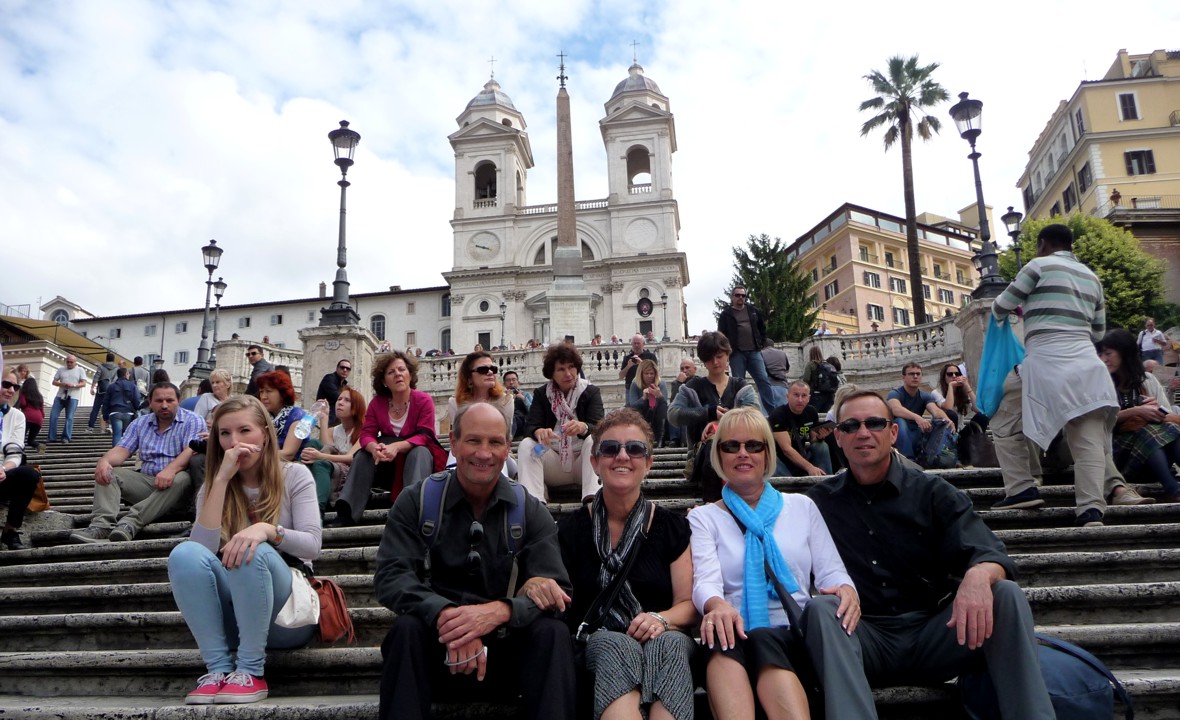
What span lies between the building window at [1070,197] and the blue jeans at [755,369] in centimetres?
4321

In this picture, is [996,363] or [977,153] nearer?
[996,363]

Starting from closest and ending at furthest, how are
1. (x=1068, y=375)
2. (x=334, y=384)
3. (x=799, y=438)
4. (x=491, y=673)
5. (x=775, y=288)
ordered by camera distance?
(x=491, y=673) < (x=1068, y=375) < (x=799, y=438) < (x=334, y=384) < (x=775, y=288)

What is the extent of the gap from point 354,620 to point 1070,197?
51.0 m

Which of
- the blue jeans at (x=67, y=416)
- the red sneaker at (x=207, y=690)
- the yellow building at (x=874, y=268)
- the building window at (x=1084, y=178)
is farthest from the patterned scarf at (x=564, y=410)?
the yellow building at (x=874, y=268)

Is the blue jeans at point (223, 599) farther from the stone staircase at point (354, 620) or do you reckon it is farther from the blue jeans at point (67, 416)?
the blue jeans at point (67, 416)

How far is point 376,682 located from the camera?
3.62 meters

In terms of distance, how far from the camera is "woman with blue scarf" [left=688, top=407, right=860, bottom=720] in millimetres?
2832

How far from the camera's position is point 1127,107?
1692 inches

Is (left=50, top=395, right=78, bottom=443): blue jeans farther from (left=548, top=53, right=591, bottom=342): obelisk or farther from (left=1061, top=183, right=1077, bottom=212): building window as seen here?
(left=1061, top=183, right=1077, bottom=212): building window

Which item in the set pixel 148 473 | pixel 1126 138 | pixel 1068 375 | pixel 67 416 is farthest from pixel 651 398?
pixel 1126 138

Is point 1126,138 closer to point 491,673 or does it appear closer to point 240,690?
point 491,673

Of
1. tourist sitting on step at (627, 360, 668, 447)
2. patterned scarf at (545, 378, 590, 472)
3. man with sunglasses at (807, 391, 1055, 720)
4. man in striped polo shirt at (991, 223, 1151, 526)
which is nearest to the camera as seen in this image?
man with sunglasses at (807, 391, 1055, 720)

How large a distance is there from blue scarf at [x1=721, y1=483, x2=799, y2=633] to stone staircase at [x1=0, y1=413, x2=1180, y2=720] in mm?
539

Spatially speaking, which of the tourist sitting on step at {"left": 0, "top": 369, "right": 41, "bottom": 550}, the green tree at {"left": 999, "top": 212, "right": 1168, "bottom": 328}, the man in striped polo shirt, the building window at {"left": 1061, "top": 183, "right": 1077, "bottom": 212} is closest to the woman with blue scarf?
the man in striped polo shirt
